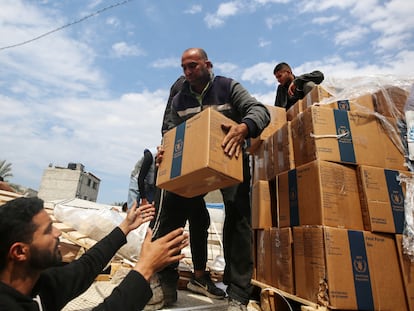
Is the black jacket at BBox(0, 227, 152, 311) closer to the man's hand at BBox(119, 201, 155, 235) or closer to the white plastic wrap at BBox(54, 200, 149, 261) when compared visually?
the man's hand at BBox(119, 201, 155, 235)

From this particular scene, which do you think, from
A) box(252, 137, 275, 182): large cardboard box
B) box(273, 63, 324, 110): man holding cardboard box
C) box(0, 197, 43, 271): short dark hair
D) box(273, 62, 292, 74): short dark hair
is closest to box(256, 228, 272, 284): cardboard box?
box(252, 137, 275, 182): large cardboard box

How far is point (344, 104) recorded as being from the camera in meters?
1.97

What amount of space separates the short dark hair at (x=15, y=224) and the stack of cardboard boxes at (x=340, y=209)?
4.62ft

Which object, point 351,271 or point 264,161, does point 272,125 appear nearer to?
point 264,161

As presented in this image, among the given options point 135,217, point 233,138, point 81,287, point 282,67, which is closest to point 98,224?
point 135,217

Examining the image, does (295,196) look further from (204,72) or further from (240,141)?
(204,72)

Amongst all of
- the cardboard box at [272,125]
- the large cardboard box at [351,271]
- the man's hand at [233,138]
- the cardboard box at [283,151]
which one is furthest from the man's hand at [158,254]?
the cardboard box at [272,125]

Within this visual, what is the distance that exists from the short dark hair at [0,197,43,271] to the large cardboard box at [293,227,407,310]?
1397 millimetres

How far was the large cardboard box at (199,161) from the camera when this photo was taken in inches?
51.1

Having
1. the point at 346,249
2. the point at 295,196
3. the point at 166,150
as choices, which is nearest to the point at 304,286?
the point at 346,249

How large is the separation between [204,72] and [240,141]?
668 mm

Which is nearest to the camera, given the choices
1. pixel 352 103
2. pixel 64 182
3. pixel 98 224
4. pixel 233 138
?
pixel 233 138

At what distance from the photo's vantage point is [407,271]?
4.91 feet

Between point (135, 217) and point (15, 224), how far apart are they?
680 millimetres
